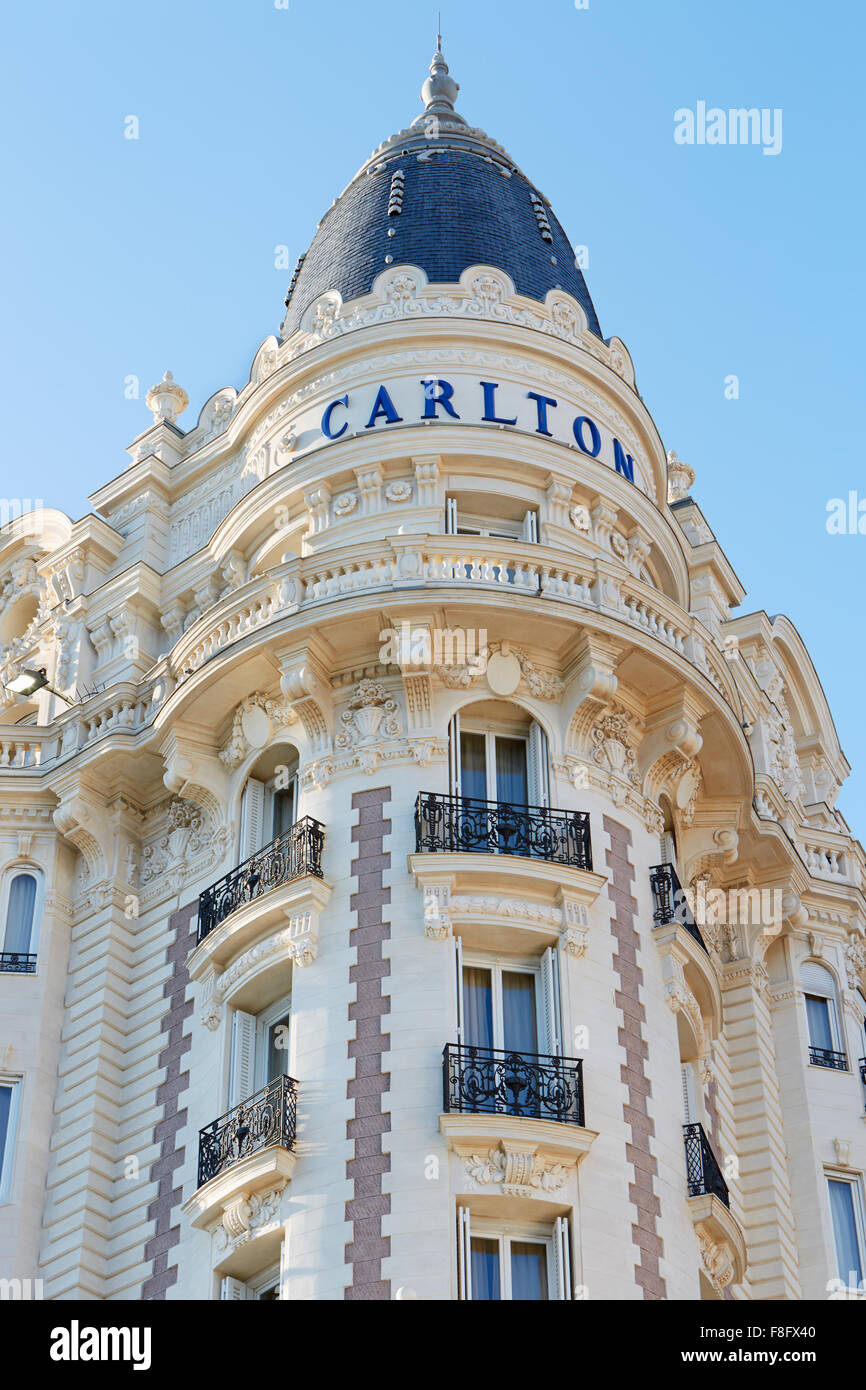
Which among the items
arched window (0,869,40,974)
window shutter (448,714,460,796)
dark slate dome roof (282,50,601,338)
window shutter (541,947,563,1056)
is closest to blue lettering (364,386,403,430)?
dark slate dome roof (282,50,601,338)

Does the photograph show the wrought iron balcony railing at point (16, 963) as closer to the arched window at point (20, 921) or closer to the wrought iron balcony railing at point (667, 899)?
the arched window at point (20, 921)

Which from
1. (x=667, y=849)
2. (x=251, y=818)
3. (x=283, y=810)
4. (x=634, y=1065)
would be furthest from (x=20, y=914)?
(x=634, y=1065)

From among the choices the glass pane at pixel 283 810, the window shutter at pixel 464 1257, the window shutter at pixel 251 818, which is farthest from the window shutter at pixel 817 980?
the window shutter at pixel 464 1257

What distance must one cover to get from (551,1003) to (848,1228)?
787 cm

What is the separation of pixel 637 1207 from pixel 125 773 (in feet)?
33.3

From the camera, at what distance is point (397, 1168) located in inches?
915

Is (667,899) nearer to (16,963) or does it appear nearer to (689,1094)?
(689,1094)

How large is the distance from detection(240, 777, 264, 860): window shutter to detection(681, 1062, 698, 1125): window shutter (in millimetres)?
6401

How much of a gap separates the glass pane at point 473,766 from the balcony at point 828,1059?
7944 millimetres

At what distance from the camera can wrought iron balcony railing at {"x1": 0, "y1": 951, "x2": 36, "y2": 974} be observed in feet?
96.9

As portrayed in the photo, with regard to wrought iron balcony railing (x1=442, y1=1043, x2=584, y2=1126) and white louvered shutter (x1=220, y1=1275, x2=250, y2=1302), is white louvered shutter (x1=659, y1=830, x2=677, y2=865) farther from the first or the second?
white louvered shutter (x1=220, y1=1275, x2=250, y2=1302)
